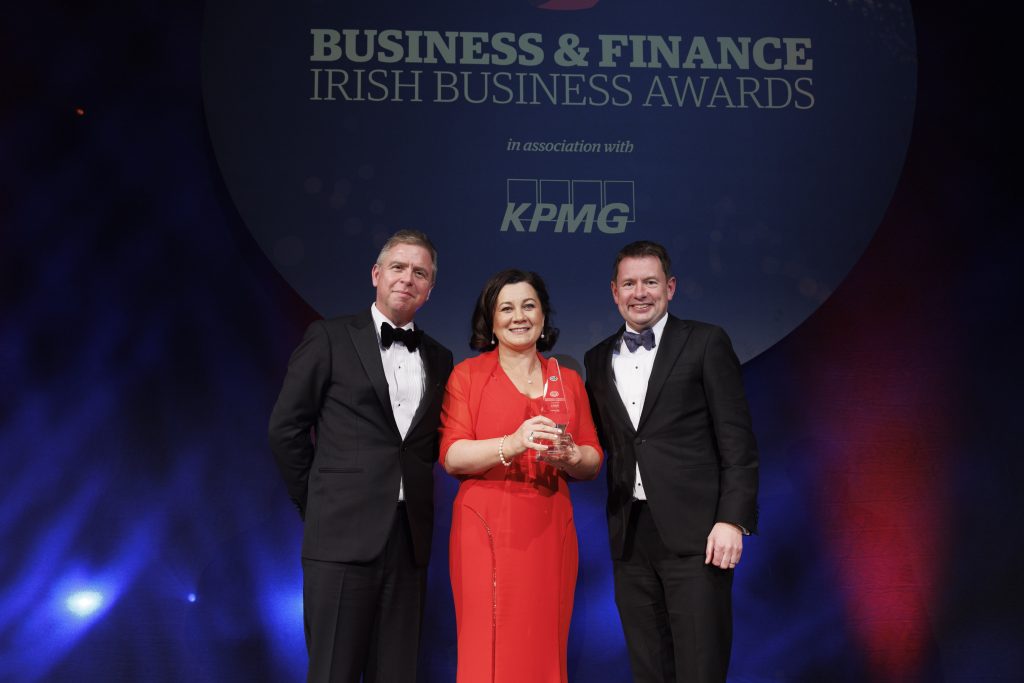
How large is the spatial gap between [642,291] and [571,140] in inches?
53.5

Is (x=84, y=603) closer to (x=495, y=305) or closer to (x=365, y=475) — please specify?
(x=365, y=475)

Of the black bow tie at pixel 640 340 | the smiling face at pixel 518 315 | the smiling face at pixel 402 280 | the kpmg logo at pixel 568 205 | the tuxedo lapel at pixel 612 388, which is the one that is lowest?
the tuxedo lapel at pixel 612 388

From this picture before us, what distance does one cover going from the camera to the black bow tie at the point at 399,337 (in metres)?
3.06

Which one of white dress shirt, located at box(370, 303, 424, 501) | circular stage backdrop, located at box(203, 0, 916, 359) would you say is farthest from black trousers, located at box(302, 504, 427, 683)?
circular stage backdrop, located at box(203, 0, 916, 359)

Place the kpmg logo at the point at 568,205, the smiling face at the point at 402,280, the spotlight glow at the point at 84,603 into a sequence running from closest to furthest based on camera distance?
the smiling face at the point at 402,280 < the spotlight glow at the point at 84,603 < the kpmg logo at the point at 568,205

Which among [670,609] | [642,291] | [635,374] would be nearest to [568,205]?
[642,291]

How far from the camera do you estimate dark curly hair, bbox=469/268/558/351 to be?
305cm

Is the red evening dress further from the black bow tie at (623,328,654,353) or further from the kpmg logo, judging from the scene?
the kpmg logo

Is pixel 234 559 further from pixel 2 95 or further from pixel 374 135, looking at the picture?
pixel 2 95

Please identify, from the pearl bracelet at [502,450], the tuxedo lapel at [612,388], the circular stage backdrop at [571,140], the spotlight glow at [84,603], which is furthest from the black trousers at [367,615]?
the spotlight glow at [84,603]

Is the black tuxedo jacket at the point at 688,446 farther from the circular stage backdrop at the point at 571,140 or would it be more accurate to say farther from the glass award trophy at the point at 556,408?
the circular stage backdrop at the point at 571,140

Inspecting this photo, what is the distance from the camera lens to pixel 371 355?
3.02 meters

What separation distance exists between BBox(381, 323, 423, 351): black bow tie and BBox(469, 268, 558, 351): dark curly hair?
21cm

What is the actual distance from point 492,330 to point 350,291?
1.08 metres
